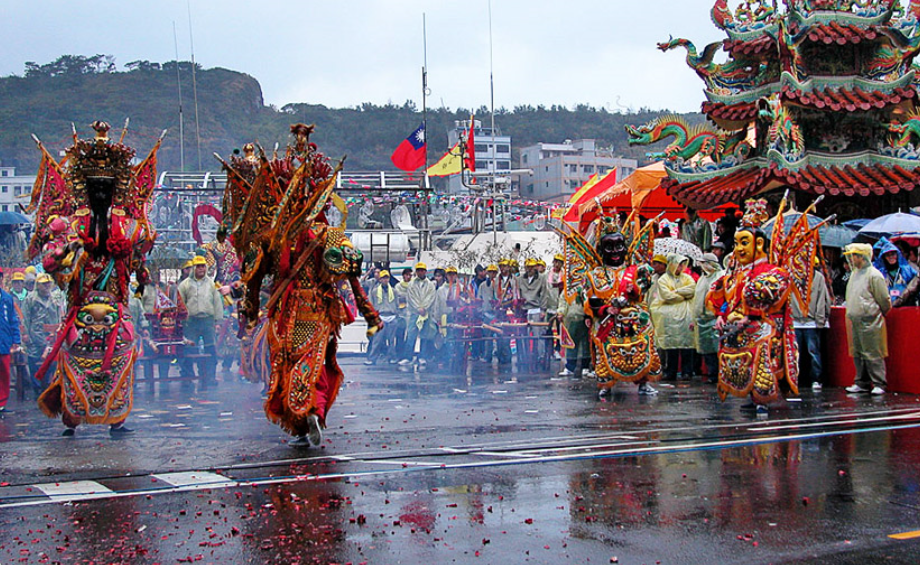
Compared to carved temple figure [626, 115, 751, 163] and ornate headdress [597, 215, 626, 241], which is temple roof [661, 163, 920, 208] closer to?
carved temple figure [626, 115, 751, 163]

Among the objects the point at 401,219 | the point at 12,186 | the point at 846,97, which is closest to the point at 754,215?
the point at 846,97

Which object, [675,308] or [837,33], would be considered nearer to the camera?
[675,308]

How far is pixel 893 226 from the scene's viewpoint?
14.7 m

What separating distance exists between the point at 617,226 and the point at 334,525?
797cm

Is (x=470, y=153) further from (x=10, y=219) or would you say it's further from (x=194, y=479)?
(x=194, y=479)

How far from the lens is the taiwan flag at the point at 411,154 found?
1240 inches

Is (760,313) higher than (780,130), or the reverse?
(780,130)

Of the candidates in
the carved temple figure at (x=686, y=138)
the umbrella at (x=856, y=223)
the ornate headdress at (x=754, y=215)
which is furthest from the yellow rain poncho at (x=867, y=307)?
the carved temple figure at (x=686, y=138)

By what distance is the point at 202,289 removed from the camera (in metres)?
16.3

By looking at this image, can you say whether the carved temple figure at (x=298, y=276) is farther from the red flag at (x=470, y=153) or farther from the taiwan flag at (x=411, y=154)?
the red flag at (x=470, y=153)

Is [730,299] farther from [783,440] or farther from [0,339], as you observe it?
[0,339]

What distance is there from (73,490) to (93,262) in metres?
3.42

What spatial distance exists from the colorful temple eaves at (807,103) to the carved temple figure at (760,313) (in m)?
7.45

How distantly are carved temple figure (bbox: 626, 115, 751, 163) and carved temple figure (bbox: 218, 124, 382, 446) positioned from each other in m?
12.7
